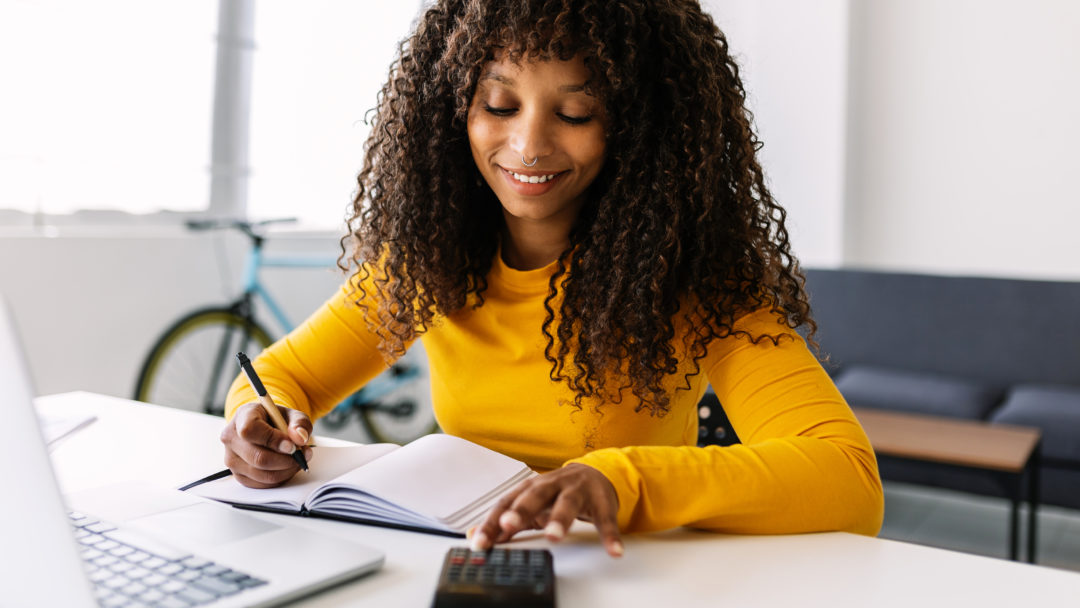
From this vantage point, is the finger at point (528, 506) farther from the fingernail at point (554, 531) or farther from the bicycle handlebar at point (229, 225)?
the bicycle handlebar at point (229, 225)

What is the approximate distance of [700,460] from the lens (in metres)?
0.89

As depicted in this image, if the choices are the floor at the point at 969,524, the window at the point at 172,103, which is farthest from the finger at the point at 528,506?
the floor at the point at 969,524

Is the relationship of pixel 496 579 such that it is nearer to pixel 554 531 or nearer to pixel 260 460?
pixel 554 531

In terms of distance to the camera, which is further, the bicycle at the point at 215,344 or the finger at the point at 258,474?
the bicycle at the point at 215,344

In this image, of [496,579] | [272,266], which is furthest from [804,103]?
[496,579]

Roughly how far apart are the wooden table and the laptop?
6.50 feet

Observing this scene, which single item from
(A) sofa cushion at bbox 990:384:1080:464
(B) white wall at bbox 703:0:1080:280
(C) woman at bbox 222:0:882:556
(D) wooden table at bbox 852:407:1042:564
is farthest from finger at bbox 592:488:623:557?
(B) white wall at bbox 703:0:1080:280

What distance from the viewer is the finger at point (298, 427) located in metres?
0.99

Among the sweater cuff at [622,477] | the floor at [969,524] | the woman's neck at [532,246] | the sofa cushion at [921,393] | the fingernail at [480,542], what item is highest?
the woman's neck at [532,246]

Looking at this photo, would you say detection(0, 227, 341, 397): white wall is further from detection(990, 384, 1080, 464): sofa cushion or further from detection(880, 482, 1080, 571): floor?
detection(990, 384, 1080, 464): sofa cushion

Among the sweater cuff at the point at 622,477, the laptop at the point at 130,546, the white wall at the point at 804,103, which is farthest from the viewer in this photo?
the white wall at the point at 804,103

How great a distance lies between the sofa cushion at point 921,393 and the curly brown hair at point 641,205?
219 cm

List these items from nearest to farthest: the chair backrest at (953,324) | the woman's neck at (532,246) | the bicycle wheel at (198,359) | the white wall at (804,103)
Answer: the woman's neck at (532,246) < the bicycle wheel at (198,359) < the chair backrest at (953,324) < the white wall at (804,103)

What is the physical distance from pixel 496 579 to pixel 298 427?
0.40 meters
